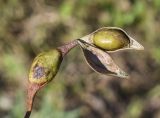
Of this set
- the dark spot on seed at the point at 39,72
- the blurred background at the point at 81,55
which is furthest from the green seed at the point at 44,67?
the blurred background at the point at 81,55

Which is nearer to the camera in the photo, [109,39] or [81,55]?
[109,39]

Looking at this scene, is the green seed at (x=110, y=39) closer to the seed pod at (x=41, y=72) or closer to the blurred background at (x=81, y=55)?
the seed pod at (x=41, y=72)

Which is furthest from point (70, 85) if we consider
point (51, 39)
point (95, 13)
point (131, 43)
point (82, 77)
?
point (131, 43)

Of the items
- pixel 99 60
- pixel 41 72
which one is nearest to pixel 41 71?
pixel 41 72

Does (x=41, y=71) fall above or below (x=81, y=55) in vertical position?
above

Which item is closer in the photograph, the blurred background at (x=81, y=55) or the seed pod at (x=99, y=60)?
the seed pod at (x=99, y=60)

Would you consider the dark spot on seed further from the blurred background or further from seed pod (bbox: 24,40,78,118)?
the blurred background

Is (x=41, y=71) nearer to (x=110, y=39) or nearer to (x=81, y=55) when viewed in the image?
(x=110, y=39)
